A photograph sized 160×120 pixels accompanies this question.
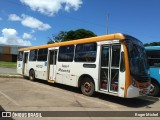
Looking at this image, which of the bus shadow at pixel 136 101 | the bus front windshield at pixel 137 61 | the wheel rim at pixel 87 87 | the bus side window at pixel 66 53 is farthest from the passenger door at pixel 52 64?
the bus front windshield at pixel 137 61

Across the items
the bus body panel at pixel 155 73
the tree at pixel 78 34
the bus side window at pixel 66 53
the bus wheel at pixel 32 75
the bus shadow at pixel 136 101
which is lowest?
the bus shadow at pixel 136 101

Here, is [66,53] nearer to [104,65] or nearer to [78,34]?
[104,65]

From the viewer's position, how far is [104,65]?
10906 mm

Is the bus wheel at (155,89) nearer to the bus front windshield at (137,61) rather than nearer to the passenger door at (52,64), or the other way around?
the bus front windshield at (137,61)

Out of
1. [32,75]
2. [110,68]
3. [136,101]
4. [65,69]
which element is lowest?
[136,101]

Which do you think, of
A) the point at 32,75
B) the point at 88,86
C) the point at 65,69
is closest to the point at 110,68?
the point at 88,86

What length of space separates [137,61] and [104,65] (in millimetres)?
1504

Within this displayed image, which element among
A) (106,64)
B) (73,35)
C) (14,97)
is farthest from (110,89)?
(73,35)

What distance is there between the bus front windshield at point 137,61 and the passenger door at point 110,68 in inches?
21.7

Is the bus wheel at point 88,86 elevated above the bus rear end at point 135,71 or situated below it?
below

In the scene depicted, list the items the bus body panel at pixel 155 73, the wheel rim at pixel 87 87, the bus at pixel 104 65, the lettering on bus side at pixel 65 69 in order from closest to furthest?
the bus at pixel 104 65 < the wheel rim at pixel 87 87 < the bus body panel at pixel 155 73 < the lettering on bus side at pixel 65 69

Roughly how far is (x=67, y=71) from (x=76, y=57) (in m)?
1.12

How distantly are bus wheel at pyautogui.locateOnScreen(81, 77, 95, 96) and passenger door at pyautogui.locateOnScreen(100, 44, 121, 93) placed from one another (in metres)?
0.72

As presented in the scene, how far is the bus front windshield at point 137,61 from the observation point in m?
9.93
